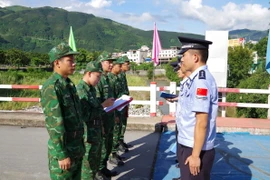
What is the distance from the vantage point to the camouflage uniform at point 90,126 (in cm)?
303

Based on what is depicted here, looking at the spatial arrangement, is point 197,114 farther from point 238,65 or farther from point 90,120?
point 238,65

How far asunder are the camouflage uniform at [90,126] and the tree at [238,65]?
82.0 feet

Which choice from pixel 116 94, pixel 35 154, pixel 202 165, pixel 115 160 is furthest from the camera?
pixel 35 154

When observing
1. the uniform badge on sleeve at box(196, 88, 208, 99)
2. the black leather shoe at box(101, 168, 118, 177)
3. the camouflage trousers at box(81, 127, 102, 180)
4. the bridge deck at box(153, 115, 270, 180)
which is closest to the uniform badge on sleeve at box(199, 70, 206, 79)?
the uniform badge on sleeve at box(196, 88, 208, 99)

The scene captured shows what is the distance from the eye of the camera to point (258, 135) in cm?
586

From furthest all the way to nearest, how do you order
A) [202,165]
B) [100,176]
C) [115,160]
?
[115,160] < [100,176] < [202,165]

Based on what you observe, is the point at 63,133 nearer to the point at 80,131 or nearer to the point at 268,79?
the point at 80,131

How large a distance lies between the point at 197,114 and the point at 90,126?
56.6 inches

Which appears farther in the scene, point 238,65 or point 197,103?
point 238,65

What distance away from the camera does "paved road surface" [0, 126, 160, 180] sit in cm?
394

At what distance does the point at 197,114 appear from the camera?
2088mm

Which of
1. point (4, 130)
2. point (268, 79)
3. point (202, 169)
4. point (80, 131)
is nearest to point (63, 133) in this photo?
point (80, 131)

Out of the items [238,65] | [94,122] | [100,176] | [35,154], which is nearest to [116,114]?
[100,176]

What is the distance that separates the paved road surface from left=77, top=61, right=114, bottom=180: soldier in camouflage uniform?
885 mm
